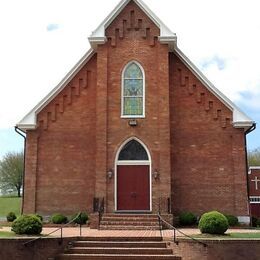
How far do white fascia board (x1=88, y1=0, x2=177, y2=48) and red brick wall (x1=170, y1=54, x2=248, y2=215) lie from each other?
6.51 ft

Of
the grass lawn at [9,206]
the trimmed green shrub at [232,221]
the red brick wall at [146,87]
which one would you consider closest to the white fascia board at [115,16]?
the red brick wall at [146,87]

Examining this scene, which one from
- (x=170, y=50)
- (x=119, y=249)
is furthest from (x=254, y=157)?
(x=119, y=249)

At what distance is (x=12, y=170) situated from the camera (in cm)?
5453

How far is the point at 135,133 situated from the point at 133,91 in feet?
7.85

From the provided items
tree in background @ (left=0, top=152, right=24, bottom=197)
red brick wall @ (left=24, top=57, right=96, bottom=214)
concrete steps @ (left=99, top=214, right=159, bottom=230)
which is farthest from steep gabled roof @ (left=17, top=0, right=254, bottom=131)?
tree in background @ (left=0, top=152, right=24, bottom=197)

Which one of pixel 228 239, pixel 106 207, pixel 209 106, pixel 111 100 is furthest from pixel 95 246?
pixel 209 106

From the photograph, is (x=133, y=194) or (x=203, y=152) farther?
(x=203, y=152)

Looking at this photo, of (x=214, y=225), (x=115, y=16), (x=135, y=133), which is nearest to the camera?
(x=214, y=225)

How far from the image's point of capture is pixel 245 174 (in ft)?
78.3

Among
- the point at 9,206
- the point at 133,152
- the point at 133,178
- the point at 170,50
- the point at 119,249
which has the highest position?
the point at 170,50

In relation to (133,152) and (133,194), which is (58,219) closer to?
(133,194)

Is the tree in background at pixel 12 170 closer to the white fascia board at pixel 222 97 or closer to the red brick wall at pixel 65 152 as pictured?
the red brick wall at pixel 65 152

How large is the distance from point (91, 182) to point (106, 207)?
1.97 meters

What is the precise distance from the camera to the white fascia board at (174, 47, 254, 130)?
2412 centimetres
